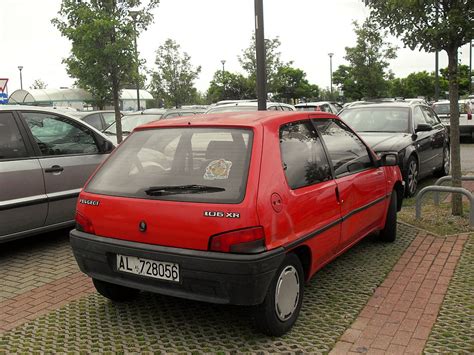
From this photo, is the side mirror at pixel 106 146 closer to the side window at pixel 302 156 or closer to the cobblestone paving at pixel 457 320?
the side window at pixel 302 156

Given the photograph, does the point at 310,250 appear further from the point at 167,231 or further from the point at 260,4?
the point at 260,4

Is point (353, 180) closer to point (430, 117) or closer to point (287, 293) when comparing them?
point (287, 293)

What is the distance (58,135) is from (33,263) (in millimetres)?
Result: 1568

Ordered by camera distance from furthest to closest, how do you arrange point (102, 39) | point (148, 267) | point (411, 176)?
point (102, 39)
point (411, 176)
point (148, 267)

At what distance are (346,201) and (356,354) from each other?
147 centimetres

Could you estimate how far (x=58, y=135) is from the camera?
625 centimetres

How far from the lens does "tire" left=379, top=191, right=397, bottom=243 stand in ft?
19.2

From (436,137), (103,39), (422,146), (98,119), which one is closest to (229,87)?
(98,119)

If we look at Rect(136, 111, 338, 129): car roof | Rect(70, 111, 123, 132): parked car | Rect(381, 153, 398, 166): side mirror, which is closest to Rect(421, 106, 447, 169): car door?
Rect(381, 153, 398, 166): side mirror

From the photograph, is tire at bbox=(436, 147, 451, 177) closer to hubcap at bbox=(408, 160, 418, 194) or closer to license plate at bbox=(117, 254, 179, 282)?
hubcap at bbox=(408, 160, 418, 194)

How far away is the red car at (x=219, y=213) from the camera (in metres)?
3.33

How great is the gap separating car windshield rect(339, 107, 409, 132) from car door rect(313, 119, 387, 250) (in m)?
4.22

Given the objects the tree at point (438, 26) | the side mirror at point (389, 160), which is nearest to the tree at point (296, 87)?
the tree at point (438, 26)

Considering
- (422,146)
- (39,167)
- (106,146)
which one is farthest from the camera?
(422,146)
